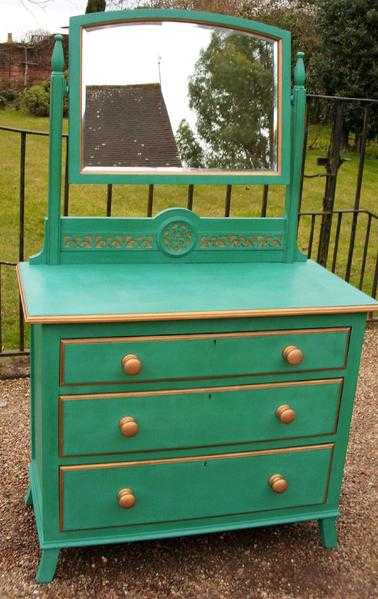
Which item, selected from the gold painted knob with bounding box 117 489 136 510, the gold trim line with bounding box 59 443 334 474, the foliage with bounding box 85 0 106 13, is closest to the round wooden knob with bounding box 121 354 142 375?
the gold trim line with bounding box 59 443 334 474

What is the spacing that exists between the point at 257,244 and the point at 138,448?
3.36ft

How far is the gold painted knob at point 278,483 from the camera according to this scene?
2734 mm

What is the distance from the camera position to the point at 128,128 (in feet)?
9.41

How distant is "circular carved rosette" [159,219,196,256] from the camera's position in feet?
9.36

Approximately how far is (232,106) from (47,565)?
199cm

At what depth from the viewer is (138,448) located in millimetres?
2561

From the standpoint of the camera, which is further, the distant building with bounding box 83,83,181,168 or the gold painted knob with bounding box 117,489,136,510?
the distant building with bounding box 83,83,181,168

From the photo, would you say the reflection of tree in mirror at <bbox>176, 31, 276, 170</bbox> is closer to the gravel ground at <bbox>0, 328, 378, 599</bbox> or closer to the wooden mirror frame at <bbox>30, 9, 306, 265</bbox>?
the wooden mirror frame at <bbox>30, 9, 306, 265</bbox>

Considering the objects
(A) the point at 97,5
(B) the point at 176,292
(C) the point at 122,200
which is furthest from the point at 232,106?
(C) the point at 122,200

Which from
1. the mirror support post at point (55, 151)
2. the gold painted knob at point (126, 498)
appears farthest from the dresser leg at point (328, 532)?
the mirror support post at point (55, 151)

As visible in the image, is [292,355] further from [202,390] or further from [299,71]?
[299,71]

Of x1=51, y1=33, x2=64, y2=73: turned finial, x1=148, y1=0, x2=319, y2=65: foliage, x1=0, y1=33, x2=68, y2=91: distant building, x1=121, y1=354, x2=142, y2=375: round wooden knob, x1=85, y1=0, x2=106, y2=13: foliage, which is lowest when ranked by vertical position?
x1=121, y1=354, x2=142, y2=375: round wooden knob

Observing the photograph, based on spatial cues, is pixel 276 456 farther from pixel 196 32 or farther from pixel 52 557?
pixel 196 32

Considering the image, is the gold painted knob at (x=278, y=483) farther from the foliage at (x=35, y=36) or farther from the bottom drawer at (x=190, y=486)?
the foliage at (x=35, y=36)
